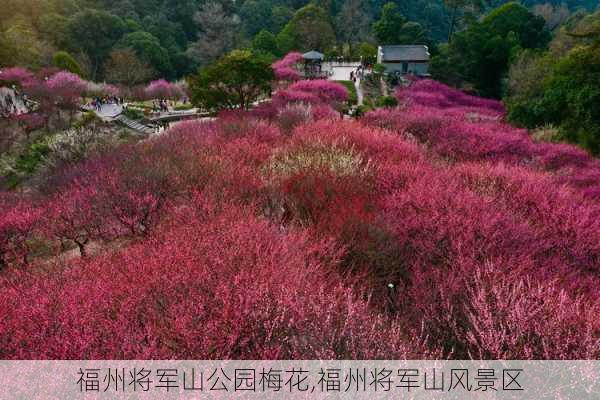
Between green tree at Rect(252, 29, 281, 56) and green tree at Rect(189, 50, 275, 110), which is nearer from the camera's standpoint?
green tree at Rect(189, 50, 275, 110)

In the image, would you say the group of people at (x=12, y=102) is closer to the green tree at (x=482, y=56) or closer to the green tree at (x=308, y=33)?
the green tree at (x=308, y=33)

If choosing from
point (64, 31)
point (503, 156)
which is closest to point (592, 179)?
point (503, 156)

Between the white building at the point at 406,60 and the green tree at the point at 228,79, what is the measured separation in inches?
834

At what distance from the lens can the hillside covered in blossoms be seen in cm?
545

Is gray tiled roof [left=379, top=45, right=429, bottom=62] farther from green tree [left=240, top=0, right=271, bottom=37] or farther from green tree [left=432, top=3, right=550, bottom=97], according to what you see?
green tree [left=240, top=0, right=271, bottom=37]

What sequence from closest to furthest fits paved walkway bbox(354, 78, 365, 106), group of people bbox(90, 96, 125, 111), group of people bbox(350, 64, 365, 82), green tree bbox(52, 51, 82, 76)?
group of people bbox(90, 96, 125, 111) < paved walkway bbox(354, 78, 365, 106) < green tree bbox(52, 51, 82, 76) < group of people bbox(350, 64, 365, 82)

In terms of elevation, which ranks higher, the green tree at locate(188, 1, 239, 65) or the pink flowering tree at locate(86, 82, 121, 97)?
the green tree at locate(188, 1, 239, 65)

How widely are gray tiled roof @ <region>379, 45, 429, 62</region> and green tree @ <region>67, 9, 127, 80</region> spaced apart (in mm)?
37771

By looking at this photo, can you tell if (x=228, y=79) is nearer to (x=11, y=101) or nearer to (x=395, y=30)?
(x=11, y=101)

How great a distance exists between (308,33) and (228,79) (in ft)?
107

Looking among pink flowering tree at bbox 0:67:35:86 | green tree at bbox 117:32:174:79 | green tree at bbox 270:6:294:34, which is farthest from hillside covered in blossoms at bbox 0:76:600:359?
green tree at bbox 270:6:294:34

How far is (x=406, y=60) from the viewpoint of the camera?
42.7m

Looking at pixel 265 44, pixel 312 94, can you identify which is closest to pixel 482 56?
pixel 312 94

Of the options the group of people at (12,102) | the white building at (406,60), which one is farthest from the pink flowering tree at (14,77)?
the white building at (406,60)
